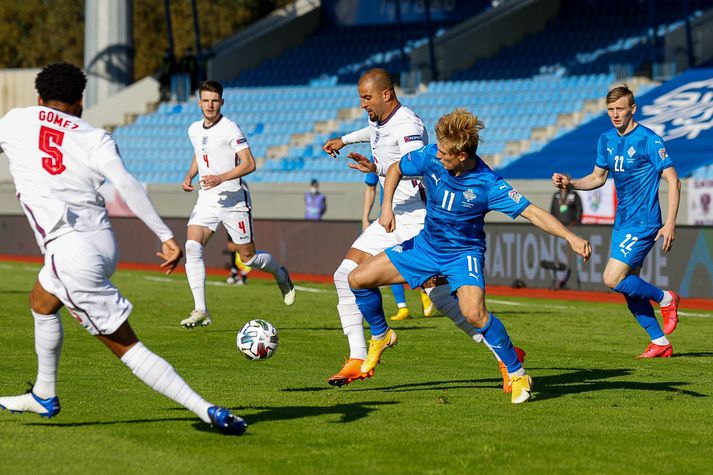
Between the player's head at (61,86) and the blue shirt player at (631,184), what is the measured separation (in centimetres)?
520

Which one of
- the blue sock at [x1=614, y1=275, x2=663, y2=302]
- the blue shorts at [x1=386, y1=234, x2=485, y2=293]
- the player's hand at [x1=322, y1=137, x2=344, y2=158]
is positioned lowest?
the blue sock at [x1=614, y1=275, x2=663, y2=302]

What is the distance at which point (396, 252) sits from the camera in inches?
338

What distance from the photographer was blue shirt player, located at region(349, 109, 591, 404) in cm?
795

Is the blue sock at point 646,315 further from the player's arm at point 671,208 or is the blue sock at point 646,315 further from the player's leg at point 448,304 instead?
the player's leg at point 448,304

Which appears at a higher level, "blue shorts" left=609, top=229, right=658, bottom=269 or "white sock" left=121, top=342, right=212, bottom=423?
"blue shorts" left=609, top=229, right=658, bottom=269

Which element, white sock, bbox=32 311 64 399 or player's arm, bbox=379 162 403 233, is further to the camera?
player's arm, bbox=379 162 403 233

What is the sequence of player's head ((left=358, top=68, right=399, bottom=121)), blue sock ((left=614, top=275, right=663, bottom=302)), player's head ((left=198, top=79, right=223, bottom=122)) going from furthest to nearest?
player's head ((left=198, top=79, right=223, bottom=122)) < blue sock ((left=614, top=275, right=663, bottom=302)) < player's head ((left=358, top=68, right=399, bottom=121))

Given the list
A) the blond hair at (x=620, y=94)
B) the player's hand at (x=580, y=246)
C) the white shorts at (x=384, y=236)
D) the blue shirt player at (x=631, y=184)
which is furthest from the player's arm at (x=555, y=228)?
the blond hair at (x=620, y=94)

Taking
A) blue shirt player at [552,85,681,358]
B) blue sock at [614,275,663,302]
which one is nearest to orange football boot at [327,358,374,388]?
blue shirt player at [552,85,681,358]

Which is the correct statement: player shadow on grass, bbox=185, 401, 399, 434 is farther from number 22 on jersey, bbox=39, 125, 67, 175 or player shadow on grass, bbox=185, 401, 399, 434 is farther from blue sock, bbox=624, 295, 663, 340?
blue sock, bbox=624, 295, 663, 340

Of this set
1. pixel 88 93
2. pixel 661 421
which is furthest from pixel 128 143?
pixel 661 421

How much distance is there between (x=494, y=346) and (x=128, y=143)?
30.9 m

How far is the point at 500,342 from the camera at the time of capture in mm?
8289

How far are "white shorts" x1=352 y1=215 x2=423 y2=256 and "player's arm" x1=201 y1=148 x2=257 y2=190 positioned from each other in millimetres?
2848
